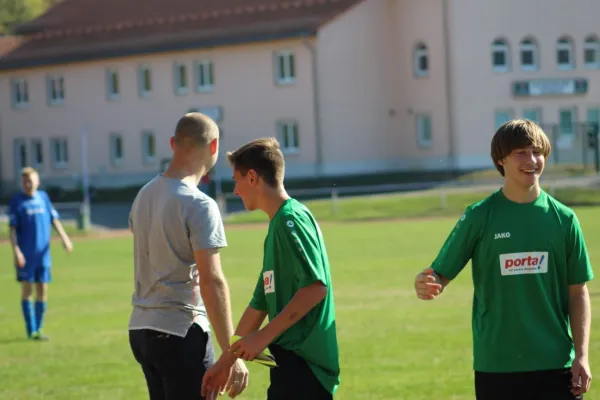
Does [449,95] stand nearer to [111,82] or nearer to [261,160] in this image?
[111,82]

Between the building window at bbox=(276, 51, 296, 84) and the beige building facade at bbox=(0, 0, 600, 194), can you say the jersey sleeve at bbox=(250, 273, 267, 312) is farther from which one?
the building window at bbox=(276, 51, 296, 84)

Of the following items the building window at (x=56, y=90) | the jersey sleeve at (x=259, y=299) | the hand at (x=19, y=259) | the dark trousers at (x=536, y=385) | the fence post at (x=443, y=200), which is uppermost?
the building window at (x=56, y=90)

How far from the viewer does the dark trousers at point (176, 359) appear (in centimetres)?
646

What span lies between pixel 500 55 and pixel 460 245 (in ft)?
185

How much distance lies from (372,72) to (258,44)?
5.73 metres

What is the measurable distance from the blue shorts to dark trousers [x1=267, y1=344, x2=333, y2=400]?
984 cm

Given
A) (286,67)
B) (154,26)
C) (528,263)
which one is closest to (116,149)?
(154,26)

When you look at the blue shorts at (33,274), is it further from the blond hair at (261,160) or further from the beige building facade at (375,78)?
the beige building facade at (375,78)

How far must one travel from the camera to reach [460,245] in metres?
5.93

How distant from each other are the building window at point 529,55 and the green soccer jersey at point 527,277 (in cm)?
5679

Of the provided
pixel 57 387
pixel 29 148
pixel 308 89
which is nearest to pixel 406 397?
pixel 57 387

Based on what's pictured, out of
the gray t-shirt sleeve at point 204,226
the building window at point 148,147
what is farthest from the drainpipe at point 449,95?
the gray t-shirt sleeve at point 204,226

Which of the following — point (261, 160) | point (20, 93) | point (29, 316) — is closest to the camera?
point (261, 160)

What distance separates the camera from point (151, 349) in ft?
21.3
